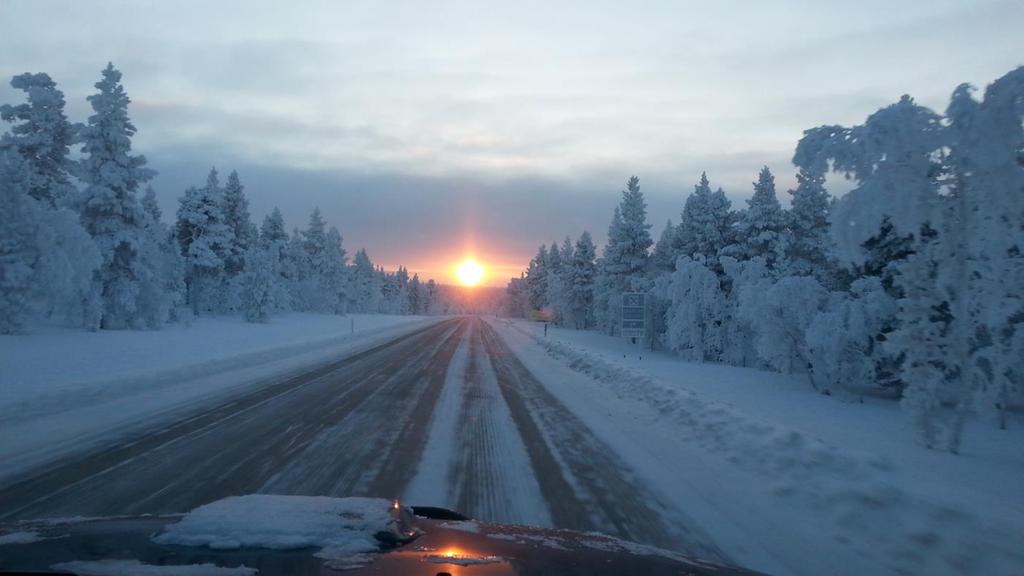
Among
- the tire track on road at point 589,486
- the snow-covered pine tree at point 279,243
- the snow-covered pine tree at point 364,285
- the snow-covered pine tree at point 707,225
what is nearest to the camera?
the tire track on road at point 589,486

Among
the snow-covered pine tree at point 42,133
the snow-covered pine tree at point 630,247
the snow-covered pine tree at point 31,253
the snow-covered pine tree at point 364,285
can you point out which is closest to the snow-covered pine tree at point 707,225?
the snow-covered pine tree at point 630,247

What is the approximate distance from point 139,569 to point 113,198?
127 ft

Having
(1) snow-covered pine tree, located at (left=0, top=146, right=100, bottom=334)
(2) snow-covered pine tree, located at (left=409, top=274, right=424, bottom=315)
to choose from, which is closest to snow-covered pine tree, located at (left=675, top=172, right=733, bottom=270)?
(1) snow-covered pine tree, located at (left=0, top=146, right=100, bottom=334)

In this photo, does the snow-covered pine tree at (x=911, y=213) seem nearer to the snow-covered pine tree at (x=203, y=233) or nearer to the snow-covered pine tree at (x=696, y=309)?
the snow-covered pine tree at (x=696, y=309)

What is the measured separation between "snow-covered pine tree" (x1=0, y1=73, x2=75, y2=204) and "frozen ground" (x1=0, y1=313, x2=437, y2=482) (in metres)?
11.0

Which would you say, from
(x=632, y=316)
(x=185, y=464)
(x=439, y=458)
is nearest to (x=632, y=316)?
(x=632, y=316)

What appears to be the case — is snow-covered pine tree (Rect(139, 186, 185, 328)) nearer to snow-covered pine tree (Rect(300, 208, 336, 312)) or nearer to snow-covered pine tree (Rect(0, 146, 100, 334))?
snow-covered pine tree (Rect(0, 146, 100, 334))

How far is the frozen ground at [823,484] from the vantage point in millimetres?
5477

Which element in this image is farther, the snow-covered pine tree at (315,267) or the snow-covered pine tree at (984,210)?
the snow-covered pine tree at (315,267)

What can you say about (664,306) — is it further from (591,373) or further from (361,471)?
(361,471)

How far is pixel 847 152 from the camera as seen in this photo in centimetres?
1099

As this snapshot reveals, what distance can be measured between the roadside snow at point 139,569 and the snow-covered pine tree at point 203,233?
5776 centimetres

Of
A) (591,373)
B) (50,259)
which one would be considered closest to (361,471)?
(591,373)

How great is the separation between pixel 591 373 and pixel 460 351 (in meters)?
10.2
